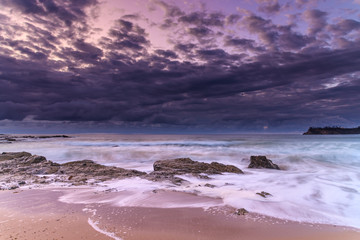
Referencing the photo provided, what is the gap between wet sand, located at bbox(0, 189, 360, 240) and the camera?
3.75 m

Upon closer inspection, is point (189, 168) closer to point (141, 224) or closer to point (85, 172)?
point (85, 172)

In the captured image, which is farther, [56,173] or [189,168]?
[189,168]

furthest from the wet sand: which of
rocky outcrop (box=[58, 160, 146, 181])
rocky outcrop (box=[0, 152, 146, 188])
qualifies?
rocky outcrop (box=[58, 160, 146, 181])

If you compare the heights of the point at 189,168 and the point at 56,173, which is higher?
the point at 189,168

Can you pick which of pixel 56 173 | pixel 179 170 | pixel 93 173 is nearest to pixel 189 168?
pixel 179 170

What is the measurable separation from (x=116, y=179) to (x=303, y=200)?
6.33 meters

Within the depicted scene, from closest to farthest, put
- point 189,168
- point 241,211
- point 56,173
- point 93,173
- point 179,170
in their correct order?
point 241,211 < point 93,173 < point 56,173 < point 179,170 < point 189,168

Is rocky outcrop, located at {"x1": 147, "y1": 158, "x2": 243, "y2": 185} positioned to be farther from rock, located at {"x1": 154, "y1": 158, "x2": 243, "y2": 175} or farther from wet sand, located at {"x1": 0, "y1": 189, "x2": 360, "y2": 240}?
wet sand, located at {"x1": 0, "y1": 189, "x2": 360, "y2": 240}

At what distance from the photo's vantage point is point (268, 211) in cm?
502

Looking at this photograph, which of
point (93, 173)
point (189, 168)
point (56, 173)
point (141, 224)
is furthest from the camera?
point (189, 168)

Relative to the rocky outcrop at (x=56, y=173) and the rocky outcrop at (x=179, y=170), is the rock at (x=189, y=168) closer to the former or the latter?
the rocky outcrop at (x=179, y=170)

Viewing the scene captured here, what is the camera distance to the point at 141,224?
4.19 meters

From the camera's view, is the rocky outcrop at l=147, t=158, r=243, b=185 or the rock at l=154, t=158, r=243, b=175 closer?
the rocky outcrop at l=147, t=158, r=243, b=185

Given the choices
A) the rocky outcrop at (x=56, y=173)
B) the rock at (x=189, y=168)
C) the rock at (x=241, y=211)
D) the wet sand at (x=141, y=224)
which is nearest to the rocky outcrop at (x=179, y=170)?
the rock at (x=189, y=168)
